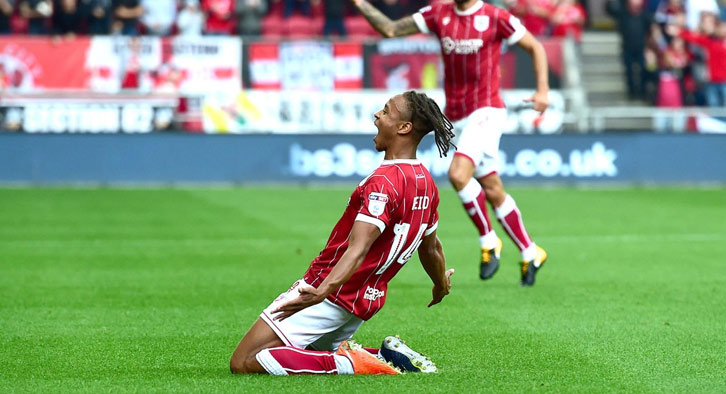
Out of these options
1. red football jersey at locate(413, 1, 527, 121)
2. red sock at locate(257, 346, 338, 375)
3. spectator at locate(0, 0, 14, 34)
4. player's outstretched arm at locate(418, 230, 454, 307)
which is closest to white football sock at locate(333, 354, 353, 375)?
red sock at locate(257, 346, 338, 375)

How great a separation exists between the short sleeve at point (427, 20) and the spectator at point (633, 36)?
16.4 metres

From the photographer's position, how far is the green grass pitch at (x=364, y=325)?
237 inches

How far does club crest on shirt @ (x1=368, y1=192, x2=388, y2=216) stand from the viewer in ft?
18.4

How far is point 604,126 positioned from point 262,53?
752 cm

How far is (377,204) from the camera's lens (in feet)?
18.4

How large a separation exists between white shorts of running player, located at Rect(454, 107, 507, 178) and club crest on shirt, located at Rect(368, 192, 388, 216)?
12.8 ft

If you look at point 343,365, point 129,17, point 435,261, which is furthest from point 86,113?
point 343,365

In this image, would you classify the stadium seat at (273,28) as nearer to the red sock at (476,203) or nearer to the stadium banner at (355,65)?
the stadium banner at (355,65)

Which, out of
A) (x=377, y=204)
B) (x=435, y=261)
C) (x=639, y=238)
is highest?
(x=377, y=204)

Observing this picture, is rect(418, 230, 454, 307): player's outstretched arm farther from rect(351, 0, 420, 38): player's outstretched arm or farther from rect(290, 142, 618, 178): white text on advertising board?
rect(290, 142, 618, 178): white text on advertising board

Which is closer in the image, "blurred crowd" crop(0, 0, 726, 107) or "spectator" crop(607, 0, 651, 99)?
"blurred crowd" crop(0, 0, 726, 107)

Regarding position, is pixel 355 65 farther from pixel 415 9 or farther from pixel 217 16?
pixel 217 16

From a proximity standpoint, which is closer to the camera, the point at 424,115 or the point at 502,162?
the point at 424,115

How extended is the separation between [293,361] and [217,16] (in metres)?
19.3
